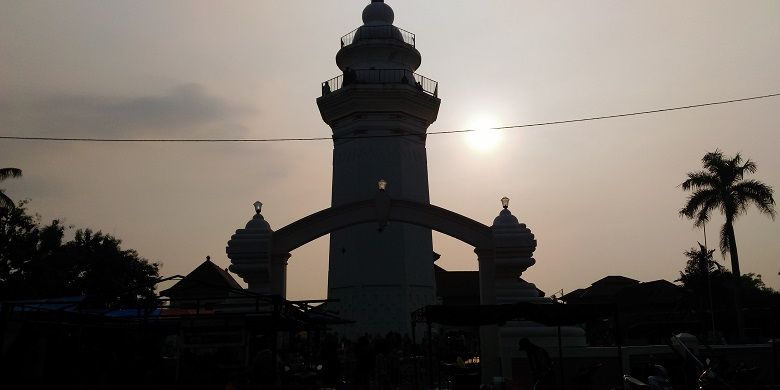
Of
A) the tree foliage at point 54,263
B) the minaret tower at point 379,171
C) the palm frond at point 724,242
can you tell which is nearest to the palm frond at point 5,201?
the tree foliage at point 54,263

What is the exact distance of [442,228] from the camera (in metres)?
21.3

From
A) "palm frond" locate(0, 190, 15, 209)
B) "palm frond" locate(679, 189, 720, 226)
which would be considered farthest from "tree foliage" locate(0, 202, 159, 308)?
"palm frond" locate(679, 189, 720, 226)

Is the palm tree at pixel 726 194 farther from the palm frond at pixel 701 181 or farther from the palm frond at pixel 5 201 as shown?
Result: the palm frond at pixel 5 201

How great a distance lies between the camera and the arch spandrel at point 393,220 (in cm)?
2133

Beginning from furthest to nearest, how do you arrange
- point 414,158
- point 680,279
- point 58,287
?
point 680,279, point 58,287, point 414,158

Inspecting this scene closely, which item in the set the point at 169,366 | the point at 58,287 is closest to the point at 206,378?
the point at 169,366

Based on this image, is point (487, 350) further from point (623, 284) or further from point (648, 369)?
point (623, 284)

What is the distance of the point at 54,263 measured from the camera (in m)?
35.0

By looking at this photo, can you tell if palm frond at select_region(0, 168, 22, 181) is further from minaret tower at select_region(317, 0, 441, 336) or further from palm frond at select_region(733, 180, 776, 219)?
palm frond at select_region(733, 180, 776, 219)

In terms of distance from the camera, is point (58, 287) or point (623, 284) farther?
point (623, 284)

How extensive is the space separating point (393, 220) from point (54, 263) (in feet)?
70.9

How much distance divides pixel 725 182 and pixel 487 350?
24853 mm

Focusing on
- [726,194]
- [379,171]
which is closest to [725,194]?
[726,194]

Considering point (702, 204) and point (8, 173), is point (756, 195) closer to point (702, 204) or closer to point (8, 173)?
point (702, 204)
